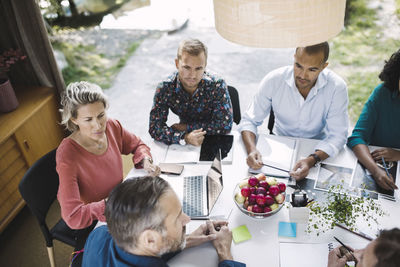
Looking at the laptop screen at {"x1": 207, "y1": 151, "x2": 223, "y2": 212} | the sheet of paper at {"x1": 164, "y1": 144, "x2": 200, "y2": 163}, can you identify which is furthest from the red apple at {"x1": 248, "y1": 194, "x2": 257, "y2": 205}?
the sheet of paper at {"x1": 164, "y1": 144, "x2": 200, "y2": 163}

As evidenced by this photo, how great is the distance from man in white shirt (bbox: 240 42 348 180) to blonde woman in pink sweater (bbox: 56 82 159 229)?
77 cm

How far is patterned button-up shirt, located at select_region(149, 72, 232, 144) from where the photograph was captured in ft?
7.17

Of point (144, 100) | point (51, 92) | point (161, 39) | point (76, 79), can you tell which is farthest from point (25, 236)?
point (161, 39)

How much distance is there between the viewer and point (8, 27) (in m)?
2.75

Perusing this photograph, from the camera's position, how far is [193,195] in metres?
1.76

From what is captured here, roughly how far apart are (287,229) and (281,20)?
0.94 m

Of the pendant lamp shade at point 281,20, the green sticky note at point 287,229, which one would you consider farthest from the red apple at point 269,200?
the pendant lamp shade at point 281,20

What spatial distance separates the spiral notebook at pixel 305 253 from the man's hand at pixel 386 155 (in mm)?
591

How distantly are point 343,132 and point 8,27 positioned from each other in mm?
2661

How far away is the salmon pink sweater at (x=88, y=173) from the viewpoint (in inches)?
66.8

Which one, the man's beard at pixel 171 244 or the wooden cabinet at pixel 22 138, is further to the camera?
the wooden cabinet at pixel 22 138

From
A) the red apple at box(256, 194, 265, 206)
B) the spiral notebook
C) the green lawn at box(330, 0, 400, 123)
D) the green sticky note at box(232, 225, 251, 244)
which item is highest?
the red apple at box(256, 194, 265, 206)

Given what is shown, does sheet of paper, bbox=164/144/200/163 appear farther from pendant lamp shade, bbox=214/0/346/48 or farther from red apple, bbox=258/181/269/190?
pendant lamp shade, bbox=214/0/346/48

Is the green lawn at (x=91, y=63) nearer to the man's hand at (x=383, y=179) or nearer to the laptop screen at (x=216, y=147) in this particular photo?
the laptop screen at (x=216, y=147)
